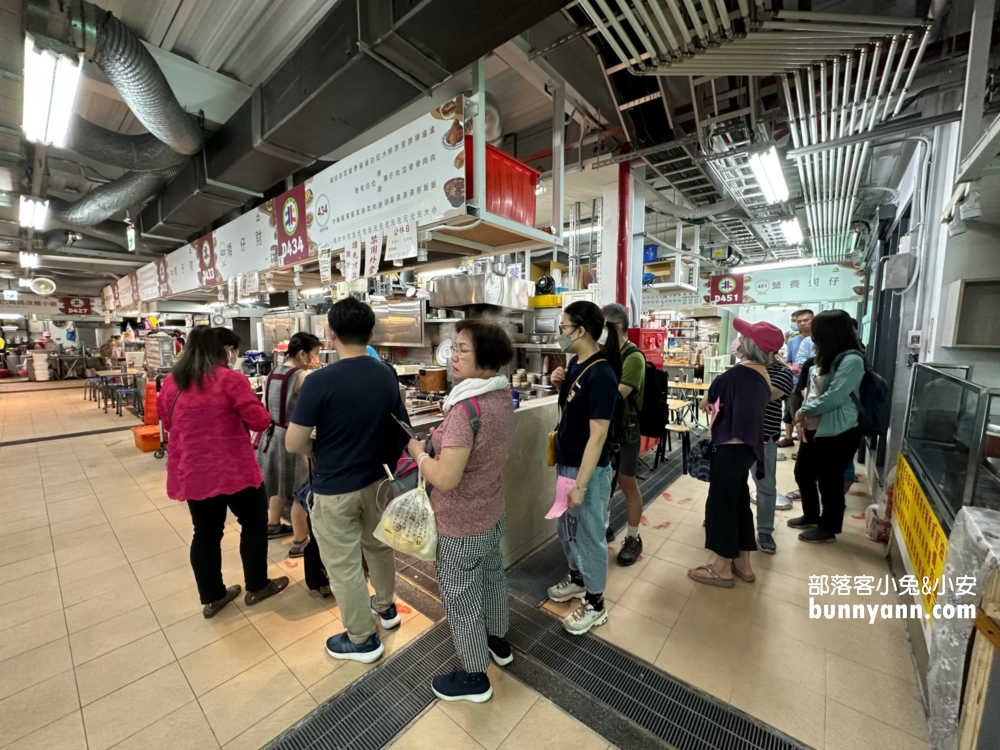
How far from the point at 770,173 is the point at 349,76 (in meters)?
3.72

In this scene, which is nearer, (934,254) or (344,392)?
(344,392)

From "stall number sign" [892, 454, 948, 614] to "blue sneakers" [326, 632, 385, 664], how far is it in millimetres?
2501

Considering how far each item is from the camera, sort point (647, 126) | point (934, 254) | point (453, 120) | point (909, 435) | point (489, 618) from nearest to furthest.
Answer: point (489, 618) → point (453, 120) → point (909, 435) → point (934, 254) → point (647, 126)

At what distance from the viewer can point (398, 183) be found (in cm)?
297

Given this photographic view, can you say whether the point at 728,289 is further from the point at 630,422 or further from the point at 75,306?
the point at 75,306

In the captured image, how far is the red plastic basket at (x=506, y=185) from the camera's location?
8.89 ft

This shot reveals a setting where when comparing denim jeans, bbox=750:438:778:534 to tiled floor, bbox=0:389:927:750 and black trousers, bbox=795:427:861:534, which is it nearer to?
tiled floor, bbox=0:389:927:750

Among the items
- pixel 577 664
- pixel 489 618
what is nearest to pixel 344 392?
pixel 489 618

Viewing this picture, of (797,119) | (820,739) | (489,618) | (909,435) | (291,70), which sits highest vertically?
(291,70)

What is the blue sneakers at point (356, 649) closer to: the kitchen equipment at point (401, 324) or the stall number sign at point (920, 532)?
the stall number sign at point (920, 532)

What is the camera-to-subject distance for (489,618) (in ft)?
6.28

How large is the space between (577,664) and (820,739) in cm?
98

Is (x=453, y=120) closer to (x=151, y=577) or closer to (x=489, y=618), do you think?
(x=489, y=618)

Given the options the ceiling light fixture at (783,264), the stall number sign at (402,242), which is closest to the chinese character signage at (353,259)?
the stall number sign at (402,242)
